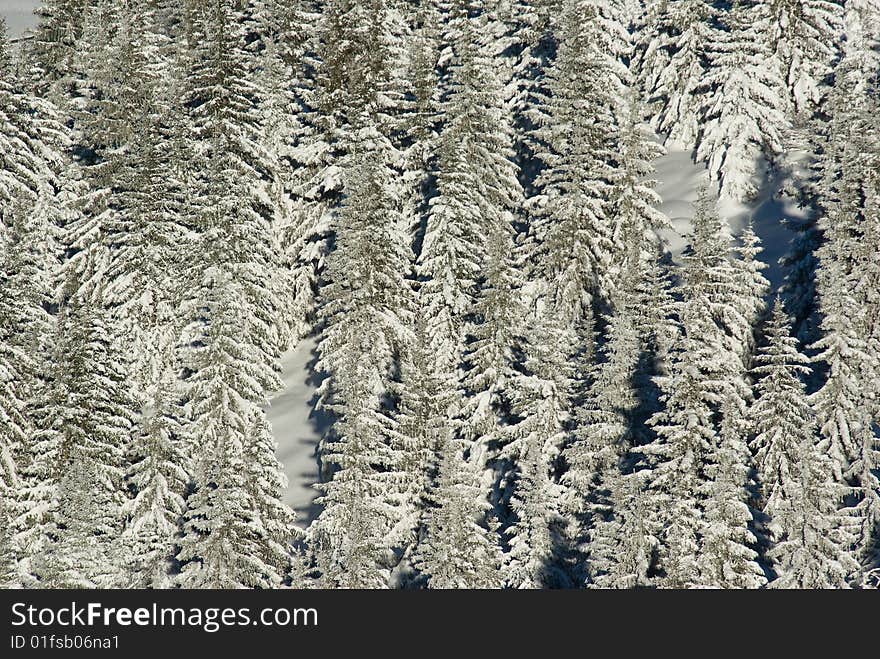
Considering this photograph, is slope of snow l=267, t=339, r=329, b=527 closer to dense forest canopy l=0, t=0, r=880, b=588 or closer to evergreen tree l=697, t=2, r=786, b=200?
dense forest canopy l=0, t=0, r=880, b=588

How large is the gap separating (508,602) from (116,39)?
42.3 m

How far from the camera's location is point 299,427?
51.0 metres

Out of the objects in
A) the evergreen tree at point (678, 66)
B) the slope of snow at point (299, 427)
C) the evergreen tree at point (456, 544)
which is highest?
the evergreen tree at point (678, 66)

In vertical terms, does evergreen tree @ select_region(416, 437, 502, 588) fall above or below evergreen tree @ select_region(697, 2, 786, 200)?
below

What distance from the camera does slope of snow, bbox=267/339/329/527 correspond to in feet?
154

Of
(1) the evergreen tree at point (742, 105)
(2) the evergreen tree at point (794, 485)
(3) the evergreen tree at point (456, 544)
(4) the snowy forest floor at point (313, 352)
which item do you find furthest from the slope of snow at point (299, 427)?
(1) the evergreen tree at point (742, 105)

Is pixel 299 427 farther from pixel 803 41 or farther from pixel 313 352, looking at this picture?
pixel 803 41

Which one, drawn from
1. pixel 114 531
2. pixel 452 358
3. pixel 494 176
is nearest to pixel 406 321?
pixel 452 358

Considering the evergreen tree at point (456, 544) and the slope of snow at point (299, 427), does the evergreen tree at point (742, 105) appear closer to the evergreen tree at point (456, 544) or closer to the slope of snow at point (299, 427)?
the slope of snow at point (299, 427)

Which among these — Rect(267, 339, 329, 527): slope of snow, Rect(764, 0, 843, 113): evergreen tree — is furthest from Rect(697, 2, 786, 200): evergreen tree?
Rect(267, 339, 329, 527): slope of snow

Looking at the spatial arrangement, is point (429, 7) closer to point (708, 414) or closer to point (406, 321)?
point (406, 321)

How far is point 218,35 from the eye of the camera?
5328cm

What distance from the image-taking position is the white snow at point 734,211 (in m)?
50.0

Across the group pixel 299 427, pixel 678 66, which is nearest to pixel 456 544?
pixel 299 427
